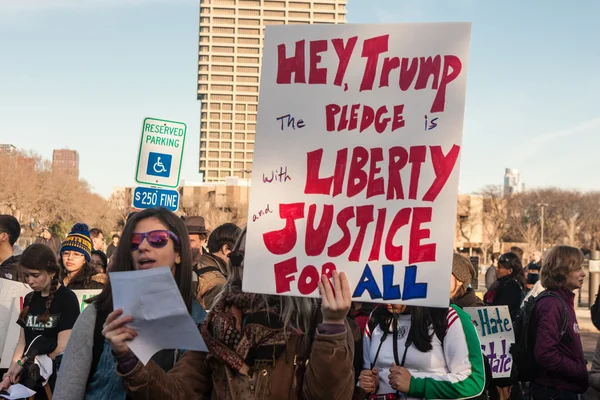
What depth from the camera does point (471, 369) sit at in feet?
12.0

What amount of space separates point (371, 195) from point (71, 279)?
4295 millimetres

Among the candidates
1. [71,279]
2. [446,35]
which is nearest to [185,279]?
[446,35]

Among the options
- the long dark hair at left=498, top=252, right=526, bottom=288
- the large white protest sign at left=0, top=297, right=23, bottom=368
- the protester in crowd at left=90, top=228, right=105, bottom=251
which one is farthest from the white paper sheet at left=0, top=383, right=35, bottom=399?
the protester in crowd at left=90, top=228, right=105, bottom=251

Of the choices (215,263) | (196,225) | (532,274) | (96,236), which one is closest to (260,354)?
(215,263)

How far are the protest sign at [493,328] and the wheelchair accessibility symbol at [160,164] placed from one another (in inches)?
138

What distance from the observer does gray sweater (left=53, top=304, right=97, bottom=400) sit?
2809 mm

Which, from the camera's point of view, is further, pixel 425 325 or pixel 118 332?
pixel 425 325

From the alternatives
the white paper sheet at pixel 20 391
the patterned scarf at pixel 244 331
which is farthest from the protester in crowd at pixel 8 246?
the patterned scarf at pixel 244 331

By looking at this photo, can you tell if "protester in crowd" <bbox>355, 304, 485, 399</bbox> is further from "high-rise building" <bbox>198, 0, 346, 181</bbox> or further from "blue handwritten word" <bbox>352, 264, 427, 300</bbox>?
"high-rise building" <bbox>198, 0, 346, 181</bbox>

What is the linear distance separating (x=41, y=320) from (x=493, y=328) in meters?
3.28

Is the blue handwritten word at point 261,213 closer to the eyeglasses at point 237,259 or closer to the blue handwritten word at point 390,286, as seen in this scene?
the eyeglasses at point 237,259

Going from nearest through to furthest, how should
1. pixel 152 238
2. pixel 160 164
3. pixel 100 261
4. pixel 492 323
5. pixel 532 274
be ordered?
pixel 152 238, pixel 492 323, pixel 160 164, pixel 100 261, pixel 532 274

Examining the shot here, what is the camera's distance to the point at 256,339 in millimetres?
2619

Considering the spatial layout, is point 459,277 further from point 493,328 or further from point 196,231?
point 196,231
